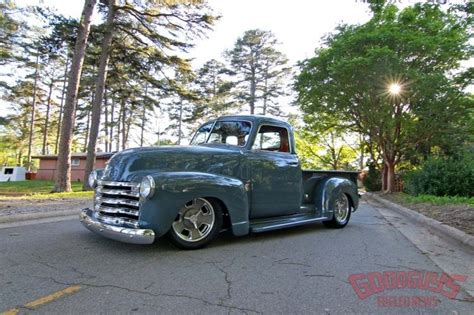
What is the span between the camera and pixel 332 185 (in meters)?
6.96

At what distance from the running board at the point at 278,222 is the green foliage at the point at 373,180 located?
891 inches

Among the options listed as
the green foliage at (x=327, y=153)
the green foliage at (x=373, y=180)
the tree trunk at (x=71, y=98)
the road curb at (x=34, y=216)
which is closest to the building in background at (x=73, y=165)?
the tree trunk at (x=71, y=98)

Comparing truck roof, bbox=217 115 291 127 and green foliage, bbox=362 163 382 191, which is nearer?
truck roof, bbox=217 115 291 127

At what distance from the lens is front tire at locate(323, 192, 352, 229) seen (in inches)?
279

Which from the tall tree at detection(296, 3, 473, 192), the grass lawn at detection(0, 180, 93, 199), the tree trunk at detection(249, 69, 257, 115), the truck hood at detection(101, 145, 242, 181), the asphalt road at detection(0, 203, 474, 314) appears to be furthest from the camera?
the tree trunk at detection(249, 69, 257, 115)

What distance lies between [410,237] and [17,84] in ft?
138

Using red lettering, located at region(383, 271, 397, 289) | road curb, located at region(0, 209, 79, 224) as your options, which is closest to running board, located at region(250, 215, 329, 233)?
red lettering, located at region(383, 271, 397, 289)

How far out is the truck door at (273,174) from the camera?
559cm

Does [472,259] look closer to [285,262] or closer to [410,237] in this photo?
[410,237]

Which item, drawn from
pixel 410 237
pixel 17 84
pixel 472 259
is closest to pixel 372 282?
pixel 472 259

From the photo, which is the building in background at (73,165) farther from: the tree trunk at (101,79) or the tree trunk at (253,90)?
the tree trunk at (101,79)

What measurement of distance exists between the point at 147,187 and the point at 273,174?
2.32 m

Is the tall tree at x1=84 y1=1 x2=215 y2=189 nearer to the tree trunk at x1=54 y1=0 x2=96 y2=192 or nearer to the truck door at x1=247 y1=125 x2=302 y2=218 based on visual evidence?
the tree trunk at x1=54 y1=0 x2=96 y2=192

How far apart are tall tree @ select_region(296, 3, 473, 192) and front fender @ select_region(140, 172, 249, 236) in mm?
12267
